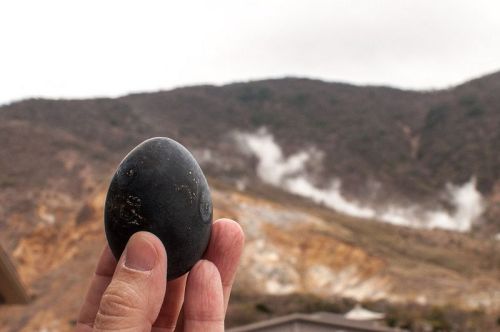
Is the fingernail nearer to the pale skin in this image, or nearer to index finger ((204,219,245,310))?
the pale skin

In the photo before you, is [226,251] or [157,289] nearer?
[157,289]

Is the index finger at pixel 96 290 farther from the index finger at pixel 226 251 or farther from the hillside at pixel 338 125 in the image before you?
the hillside at pixel 338 125

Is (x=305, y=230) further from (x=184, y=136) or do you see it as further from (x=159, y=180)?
(x=159, y=180)

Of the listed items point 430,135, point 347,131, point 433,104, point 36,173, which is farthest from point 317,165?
point 36,173

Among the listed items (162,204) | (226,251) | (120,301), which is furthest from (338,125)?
(120,301)

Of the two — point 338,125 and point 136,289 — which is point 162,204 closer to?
point 136,289
